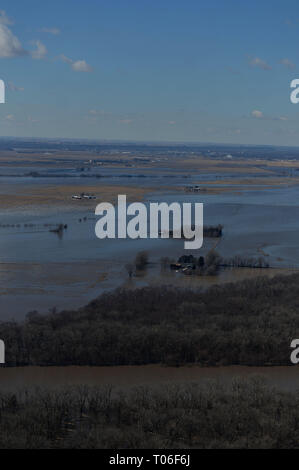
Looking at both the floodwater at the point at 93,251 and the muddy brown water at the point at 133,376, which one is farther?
the floodwater at the point at 93,251

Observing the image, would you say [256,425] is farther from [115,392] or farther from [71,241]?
[71,241]

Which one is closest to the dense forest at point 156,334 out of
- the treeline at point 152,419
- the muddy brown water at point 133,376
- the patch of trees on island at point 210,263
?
the muddy brown water at point 133,376

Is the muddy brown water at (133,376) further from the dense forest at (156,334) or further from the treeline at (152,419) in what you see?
the treeline at (152,419)

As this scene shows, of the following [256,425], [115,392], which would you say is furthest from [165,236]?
[256,425]

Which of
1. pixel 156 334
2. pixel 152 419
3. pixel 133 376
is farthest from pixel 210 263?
pixel 152 419

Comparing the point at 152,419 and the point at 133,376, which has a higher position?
the point at 152,419

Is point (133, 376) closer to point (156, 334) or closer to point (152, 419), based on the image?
point (156, 334)
